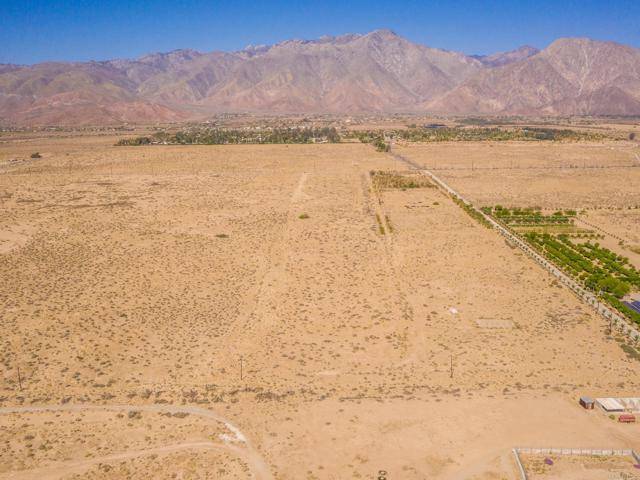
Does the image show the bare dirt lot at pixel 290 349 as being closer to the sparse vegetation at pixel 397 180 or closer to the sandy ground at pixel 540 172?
the sparse vegetation at pixel 397 180

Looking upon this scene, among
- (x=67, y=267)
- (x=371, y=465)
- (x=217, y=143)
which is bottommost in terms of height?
(x=371, y=465)

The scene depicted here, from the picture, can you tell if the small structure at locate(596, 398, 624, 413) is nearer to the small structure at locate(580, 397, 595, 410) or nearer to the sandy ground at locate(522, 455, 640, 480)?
the small structure at locate(580, 397, 595, 410)

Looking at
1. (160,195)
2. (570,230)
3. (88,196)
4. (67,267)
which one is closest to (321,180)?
(160,195)

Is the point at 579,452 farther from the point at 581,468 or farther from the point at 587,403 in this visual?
the point at 587,403

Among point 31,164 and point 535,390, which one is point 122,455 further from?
point 31,164

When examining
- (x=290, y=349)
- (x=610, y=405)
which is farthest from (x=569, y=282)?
(x=290, y=349)

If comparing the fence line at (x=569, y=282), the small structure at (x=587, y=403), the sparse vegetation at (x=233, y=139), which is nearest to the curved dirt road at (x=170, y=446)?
the small structure at (x=587, y=403)
